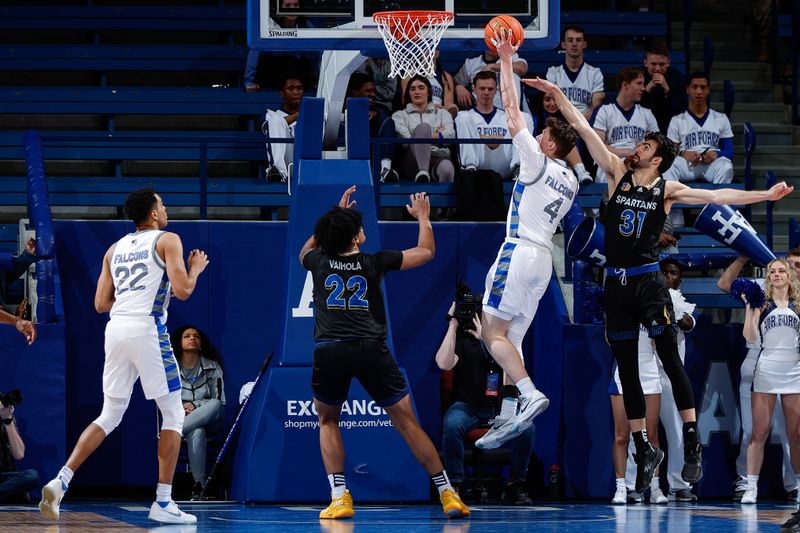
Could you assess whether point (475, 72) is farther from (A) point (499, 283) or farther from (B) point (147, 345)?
(B) point (147, 345)

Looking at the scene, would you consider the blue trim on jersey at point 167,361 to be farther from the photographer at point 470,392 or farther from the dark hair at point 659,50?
the dark hair at point 659,50

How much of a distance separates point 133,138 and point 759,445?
6.77 metres

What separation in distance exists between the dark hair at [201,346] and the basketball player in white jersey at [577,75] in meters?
5.22

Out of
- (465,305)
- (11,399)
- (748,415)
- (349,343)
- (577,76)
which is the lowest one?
(748,415)

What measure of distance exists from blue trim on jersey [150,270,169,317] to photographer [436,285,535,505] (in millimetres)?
3030

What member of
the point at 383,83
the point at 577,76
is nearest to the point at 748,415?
the point at 577,76

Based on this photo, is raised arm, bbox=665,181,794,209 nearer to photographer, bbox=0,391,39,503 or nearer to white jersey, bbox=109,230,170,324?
white jersey, bbox=109,230,170,324

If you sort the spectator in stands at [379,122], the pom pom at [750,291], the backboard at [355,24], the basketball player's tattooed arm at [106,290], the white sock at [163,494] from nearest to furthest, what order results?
the white sock at [163,494]
the basketball player's tattooed arm at [106,290]
the backboard at [355,24]
the pom pom at [750,291]
the spectator in stands at [379,122]

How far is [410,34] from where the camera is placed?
35.4 feet

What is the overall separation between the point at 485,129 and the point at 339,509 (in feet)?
18.3

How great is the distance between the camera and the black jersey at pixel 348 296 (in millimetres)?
10055

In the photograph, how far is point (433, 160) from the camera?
1417 centimetres

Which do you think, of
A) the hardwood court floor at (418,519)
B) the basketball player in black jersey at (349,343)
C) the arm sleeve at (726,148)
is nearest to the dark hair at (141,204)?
the basketball player in black jersey at (349,343)

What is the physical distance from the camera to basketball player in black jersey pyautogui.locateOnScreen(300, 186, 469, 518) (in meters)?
10.0
